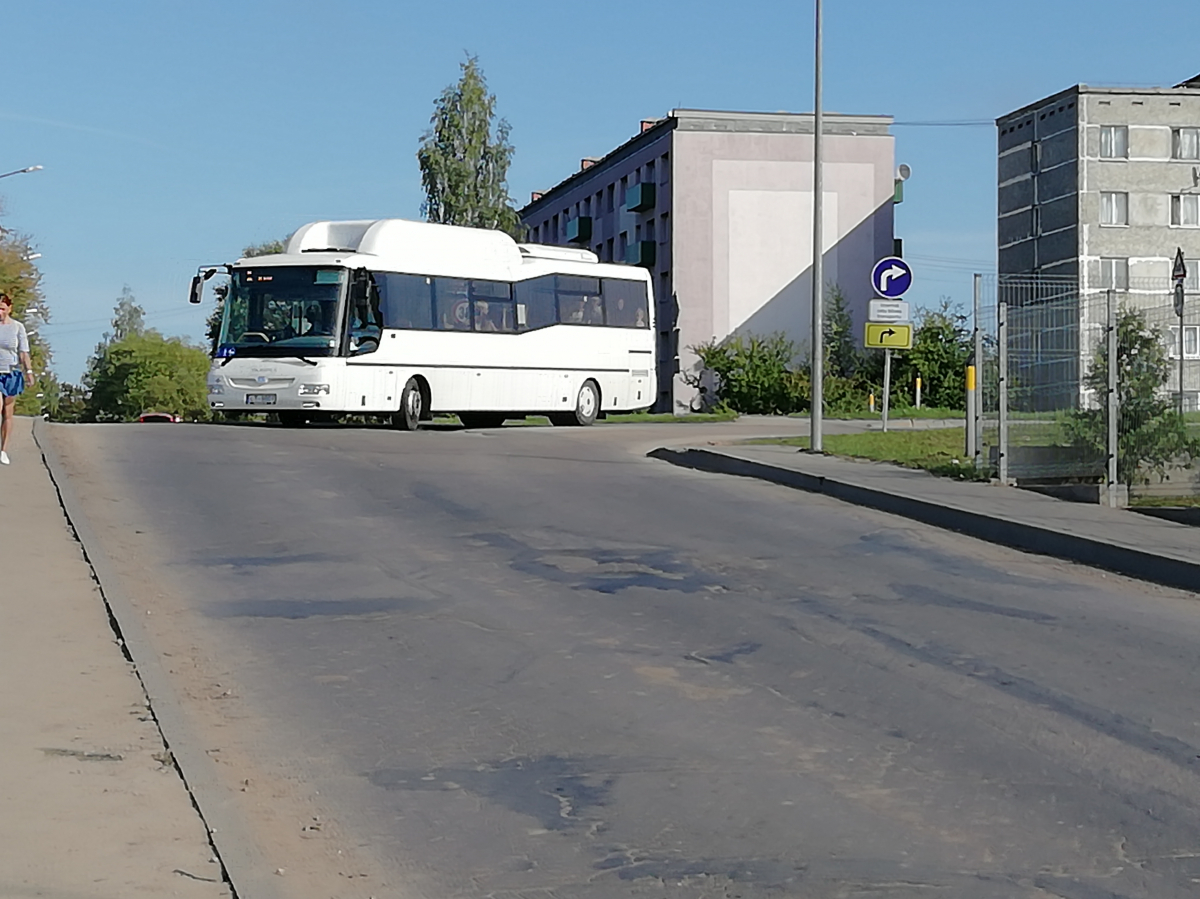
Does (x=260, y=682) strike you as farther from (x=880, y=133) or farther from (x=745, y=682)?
(x=880, y=133)

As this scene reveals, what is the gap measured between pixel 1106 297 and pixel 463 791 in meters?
12.8

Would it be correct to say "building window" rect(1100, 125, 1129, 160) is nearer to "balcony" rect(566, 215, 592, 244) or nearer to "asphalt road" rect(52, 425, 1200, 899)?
"balcony" rect(566, 215, 592, 244)

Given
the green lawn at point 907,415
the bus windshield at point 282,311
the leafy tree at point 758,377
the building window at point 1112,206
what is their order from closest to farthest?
1. the bus windshield at point 282,311
2. the green lawn at point 907,415
3. the leafy tree at point 758,377
4. the building window at point 1112,206

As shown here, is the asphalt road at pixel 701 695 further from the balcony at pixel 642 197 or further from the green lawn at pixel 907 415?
the balcony at pixel 642 197

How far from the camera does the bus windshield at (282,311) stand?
2988 centimetres

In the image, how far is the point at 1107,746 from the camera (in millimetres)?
7312

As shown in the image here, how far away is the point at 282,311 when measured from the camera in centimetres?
3017

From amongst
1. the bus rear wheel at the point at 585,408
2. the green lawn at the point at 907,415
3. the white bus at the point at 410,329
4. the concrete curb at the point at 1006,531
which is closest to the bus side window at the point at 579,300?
the white bus at the point at 410,329

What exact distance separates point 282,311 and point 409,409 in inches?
111

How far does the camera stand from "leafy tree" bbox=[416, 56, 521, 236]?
251 feet

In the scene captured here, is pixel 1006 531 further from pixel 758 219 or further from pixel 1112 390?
pixel 758 219

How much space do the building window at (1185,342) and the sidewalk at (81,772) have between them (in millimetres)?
11352

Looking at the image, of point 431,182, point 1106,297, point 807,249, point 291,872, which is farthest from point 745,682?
point 431,182

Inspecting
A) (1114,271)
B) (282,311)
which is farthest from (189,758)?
(1114,271)
